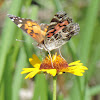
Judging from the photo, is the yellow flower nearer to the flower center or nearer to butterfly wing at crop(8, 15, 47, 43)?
the flower center

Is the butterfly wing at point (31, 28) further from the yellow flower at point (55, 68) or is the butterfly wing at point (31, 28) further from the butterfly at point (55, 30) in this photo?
the yellow flower at point (55, 68)

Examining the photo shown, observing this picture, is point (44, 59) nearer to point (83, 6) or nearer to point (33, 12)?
point (33, 12)

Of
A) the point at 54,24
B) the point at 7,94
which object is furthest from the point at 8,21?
the point at 7,94

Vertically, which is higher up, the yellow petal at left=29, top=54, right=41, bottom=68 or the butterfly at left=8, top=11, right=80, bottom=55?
the butterfly at left=8, top=11, right=80, bottom=55

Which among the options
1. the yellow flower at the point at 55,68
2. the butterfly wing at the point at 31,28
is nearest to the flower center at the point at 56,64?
the yellow flower at the point at 55,68

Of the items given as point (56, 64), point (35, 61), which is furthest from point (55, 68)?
point (35, 61)

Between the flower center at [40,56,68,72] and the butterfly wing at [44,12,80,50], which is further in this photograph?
the butterfly wing at [44,12,80,50]

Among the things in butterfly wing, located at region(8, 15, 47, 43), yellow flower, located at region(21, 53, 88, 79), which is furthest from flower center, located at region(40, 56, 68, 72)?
butterfly wing, located at region(8, 15, 47, 43)

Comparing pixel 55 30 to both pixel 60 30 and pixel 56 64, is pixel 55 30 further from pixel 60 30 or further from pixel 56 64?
pixel 56 64
